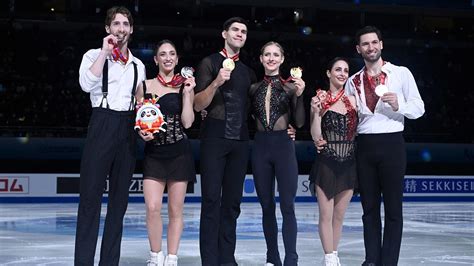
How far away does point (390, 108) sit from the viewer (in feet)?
18.5

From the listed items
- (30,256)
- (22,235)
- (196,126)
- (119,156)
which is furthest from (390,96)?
(196,126)

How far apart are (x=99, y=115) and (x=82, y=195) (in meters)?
0.56

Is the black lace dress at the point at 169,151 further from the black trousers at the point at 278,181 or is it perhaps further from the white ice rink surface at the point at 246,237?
the white ice rink surface at the point at 246,237

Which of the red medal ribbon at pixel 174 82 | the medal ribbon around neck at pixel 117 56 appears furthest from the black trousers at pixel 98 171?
the red medal ribbon at pixel 174 82

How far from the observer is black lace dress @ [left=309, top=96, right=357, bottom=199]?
587cm

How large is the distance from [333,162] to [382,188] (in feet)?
1.51

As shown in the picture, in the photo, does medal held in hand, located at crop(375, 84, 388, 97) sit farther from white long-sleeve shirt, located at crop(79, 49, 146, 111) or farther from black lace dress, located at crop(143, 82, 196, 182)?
white long-sleeve shirt, located at crop(79, 49, 146, 111)

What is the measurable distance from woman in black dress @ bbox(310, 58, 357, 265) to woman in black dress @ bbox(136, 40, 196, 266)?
3.38ft

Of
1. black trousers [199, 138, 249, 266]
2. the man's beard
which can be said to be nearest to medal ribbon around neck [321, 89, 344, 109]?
the man's beard

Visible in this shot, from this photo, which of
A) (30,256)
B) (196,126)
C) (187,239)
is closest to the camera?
(30,256)

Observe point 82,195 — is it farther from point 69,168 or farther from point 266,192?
point 69,168

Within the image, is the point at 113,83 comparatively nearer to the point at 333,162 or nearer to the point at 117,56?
the point at 117,56

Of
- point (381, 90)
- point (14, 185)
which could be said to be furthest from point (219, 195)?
point (14, 185)

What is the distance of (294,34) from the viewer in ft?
74.5
